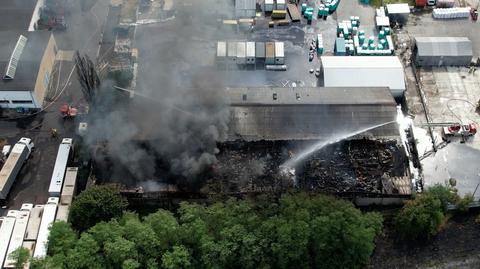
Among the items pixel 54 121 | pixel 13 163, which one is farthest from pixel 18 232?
pixel 54 121

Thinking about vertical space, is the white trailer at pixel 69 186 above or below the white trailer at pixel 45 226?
above

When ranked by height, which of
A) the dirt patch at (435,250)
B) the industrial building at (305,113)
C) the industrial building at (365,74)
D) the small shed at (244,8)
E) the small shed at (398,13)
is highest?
the small shed at (244,8)

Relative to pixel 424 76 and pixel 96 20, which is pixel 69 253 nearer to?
pixel 96 20

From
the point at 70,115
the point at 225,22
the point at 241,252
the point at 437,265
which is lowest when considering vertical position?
the point at 437,265

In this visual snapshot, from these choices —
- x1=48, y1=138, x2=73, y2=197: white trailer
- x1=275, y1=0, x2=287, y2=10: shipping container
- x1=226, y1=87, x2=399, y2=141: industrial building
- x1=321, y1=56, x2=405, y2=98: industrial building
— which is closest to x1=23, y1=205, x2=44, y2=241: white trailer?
x1=48, y1=138, x2=73, y2=197: white trailer

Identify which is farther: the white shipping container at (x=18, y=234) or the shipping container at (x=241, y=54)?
the shipping container at (x=241, y=54)

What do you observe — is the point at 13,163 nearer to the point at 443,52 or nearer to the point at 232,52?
the point at 232,52

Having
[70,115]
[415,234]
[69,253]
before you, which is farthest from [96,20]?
[415,234]

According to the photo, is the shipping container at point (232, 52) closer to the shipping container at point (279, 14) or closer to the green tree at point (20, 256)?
the shipping container at point (279, 14)

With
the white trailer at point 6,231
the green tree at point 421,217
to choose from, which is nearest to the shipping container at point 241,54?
the green tree at point 421,217
